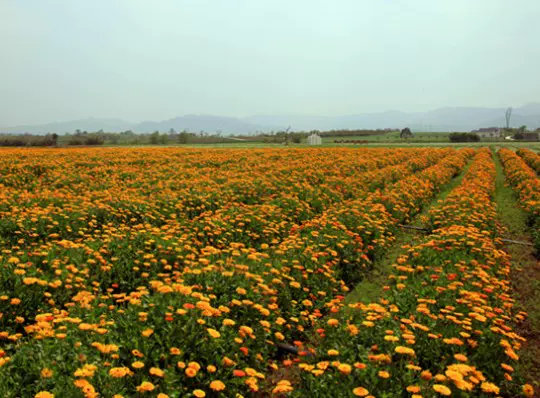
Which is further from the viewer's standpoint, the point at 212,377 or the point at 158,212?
the point at 158,212

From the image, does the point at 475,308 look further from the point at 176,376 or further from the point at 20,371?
the point at 20,371

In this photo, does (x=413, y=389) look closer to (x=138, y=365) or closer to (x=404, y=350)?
(x=404, y=350)

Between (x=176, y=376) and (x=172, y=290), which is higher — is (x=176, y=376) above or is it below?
below

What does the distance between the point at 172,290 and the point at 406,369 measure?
102 inches

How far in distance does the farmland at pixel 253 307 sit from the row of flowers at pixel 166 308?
0.02 meters

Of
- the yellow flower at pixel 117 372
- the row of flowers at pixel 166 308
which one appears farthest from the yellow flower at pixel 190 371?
the yellow flower at pixel 117 372

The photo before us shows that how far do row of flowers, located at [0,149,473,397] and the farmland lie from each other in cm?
2

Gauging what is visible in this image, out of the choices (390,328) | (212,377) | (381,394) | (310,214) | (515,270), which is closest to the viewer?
(381,394)

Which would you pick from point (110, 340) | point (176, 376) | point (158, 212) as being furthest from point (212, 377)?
point (158, 212)

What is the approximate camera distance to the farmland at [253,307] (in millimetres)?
3502

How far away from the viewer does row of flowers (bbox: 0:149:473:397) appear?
3438 millimetres

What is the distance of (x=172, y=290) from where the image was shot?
4.51m

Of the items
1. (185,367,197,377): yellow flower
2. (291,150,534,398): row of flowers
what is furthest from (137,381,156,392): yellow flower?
(291,150,534,398): row of flowers

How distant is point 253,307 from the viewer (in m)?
4.73
